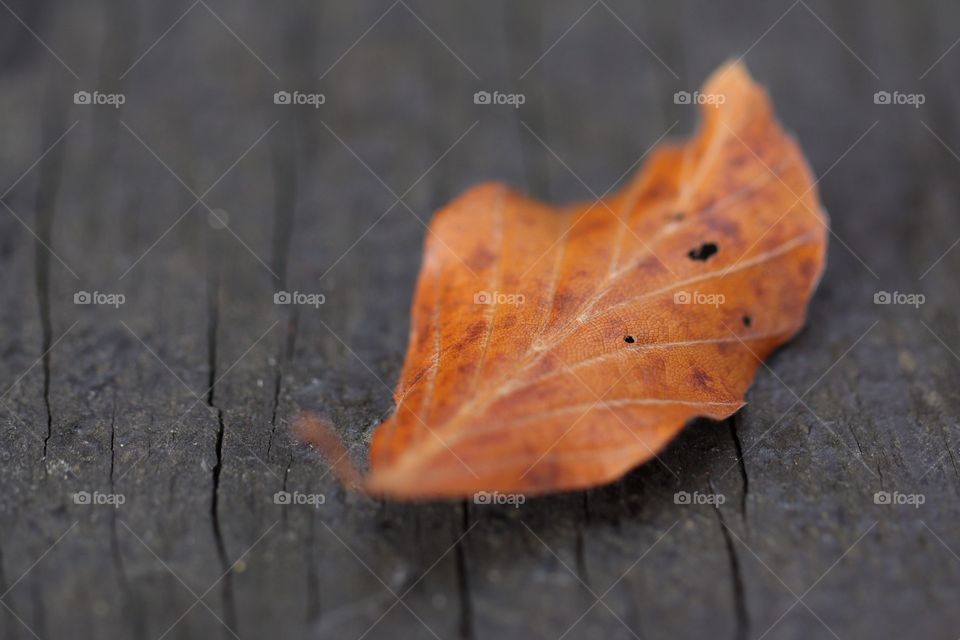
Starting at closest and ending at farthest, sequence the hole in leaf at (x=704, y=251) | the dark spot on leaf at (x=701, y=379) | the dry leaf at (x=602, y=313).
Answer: the dry leaf at (x=602, y=313)
the dark spot on leaf at (x=701, y=379)
the hole in leaf at (x=704, y=251)

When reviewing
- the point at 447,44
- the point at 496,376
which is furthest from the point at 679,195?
the point at 447,44

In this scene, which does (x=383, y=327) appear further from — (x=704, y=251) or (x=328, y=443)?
(x=704, y=251)

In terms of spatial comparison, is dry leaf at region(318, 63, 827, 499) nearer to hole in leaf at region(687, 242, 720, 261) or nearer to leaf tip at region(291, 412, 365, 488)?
hole in leaf at region(687, 242, 720, 261)

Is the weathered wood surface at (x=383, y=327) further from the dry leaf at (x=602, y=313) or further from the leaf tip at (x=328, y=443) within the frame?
the dry leaf at (x=602, y=313)

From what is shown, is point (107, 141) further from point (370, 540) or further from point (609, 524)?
point (609, 524)

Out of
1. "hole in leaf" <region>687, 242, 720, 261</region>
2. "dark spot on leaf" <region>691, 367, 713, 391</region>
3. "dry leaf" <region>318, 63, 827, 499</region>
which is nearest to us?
"dry leaf" <region>318, 63, 827, 499</region>

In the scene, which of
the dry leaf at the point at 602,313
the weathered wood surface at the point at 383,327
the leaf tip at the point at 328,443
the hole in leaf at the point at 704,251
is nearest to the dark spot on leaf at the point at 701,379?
the dry leaf at the point at 602,313

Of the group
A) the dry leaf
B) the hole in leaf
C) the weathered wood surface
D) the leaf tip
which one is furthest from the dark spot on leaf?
the leaf tip
